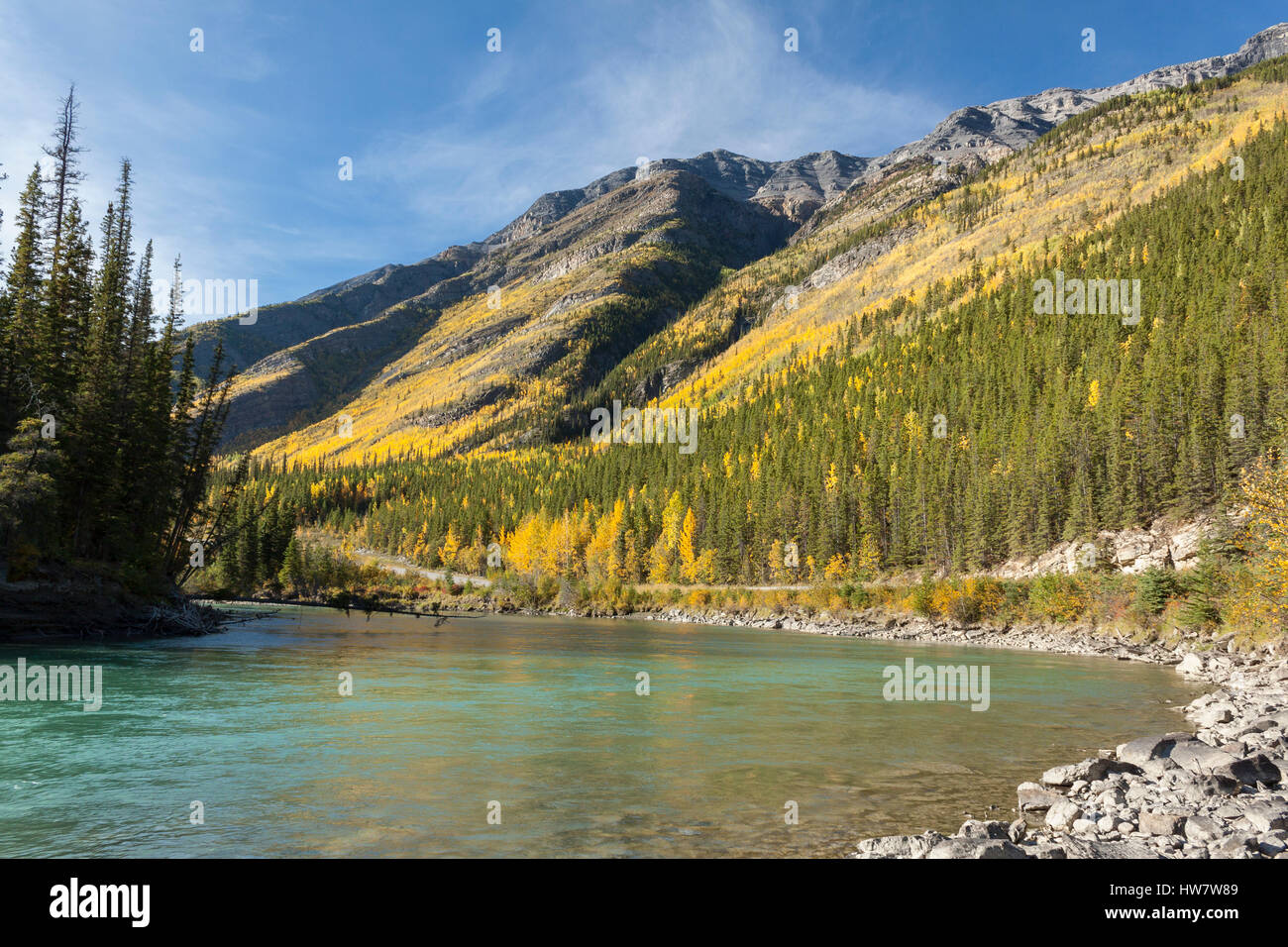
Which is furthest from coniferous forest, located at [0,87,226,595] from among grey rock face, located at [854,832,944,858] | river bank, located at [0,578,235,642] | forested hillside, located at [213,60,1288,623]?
forested hillside, located at [213,60,1288,623]

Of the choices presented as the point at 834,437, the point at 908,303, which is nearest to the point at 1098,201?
the point at 908,303

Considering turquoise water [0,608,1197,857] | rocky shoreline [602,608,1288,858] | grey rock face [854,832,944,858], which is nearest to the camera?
rocky shoreline [602,608,1288,858]

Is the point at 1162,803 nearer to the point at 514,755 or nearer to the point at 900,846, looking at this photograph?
the point at 900,846

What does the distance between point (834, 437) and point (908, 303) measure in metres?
93.1

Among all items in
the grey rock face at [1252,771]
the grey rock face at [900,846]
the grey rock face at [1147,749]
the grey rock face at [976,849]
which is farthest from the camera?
the grey rock face at [1147,749]

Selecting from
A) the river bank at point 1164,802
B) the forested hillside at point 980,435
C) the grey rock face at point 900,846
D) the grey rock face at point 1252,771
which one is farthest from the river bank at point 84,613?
the forested hillside at point 980,435

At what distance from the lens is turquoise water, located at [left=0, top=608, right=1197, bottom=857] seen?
11.7 m

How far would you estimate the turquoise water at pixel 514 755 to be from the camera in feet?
38.3

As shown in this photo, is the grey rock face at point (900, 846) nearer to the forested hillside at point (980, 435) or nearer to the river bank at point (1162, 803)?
the river bank at point (1162, 803)

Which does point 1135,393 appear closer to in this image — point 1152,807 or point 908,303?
point 1152,807

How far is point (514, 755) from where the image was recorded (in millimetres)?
17312

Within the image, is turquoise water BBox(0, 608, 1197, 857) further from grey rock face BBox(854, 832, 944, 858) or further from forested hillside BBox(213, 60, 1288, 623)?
forested hillside BBox(213, 60, 1288, 623)

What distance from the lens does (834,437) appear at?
116750 mm

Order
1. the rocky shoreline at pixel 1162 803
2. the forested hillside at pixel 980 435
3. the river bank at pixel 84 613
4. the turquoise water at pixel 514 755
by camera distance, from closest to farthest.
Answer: the rocky shoreline at pixel 1162 803 < the turquoise water at pixel 514 755 < the river bank at pixel 84 613 < the forested hillside at pixel 980 435
